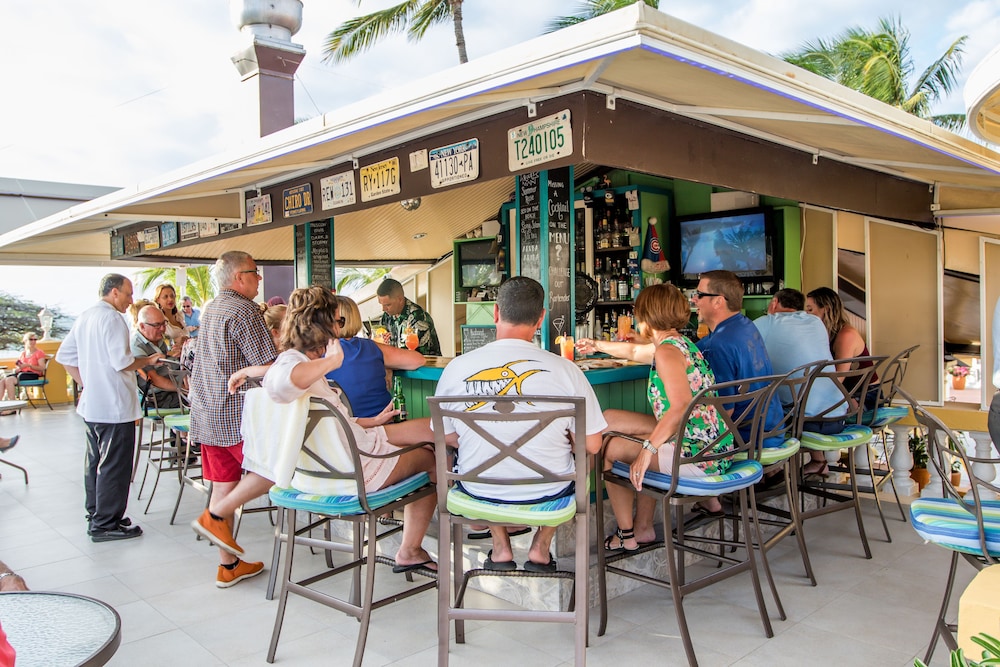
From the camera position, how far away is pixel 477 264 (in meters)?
9.13

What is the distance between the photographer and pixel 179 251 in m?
9.65

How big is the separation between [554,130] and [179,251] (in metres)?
7.79

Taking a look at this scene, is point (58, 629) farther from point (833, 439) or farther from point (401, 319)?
point (401, 319)

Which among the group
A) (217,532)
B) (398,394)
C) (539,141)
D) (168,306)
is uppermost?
(539,141)

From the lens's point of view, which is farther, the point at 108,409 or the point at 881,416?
the point at 108,409

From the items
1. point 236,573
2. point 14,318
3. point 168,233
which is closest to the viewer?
point 236,573

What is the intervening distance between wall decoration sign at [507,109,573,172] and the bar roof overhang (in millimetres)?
47

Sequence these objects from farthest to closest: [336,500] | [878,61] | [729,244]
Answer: [878,61]
[729,244]
[336,500]

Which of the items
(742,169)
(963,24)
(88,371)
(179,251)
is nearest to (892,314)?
(742,169)

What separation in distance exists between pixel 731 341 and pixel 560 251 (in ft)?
3.32

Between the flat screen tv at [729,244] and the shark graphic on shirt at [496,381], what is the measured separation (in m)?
4.58

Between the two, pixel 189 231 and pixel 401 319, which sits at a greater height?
pixel 189 231

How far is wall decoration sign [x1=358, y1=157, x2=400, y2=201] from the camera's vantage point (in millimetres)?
4586

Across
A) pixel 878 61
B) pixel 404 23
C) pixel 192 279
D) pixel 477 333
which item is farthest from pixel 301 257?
pixel 878 61
